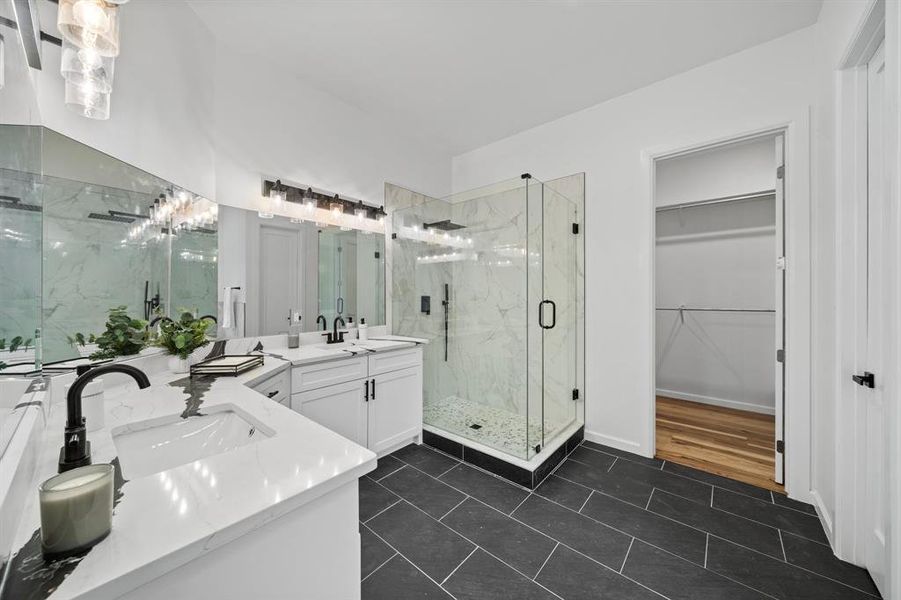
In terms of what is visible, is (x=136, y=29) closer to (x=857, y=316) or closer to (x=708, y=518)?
(x=857, y=316)

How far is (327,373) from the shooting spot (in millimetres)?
2238

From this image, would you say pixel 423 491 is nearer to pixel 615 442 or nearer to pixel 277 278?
pixel 615 442

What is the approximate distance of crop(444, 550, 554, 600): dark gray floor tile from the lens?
4.70 ft

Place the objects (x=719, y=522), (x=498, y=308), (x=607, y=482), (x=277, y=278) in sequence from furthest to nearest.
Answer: (x=498, y=308) → (x=277, y=278) → (x=607, y=482) → (x=719, y=522)

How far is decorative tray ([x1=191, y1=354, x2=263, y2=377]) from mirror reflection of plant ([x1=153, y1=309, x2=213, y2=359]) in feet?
0.34

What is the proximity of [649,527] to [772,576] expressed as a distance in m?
0.48

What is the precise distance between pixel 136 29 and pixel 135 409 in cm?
184

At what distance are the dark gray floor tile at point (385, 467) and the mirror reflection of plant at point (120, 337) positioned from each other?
60.2 inches

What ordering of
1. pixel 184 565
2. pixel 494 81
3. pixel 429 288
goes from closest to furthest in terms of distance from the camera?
pixel 184 565, pixel 494 81, pixel 429 288

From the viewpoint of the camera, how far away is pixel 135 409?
123cm

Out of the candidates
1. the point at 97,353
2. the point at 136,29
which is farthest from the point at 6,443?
the point at 136,29

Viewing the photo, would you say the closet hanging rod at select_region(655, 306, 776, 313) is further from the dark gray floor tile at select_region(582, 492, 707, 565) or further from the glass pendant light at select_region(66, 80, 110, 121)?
the glass pendant light at select_region(66, 80, 110, 121)

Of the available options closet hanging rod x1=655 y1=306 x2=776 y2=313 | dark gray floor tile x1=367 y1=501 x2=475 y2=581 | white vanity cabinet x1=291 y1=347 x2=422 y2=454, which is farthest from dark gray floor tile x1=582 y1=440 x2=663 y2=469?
closet hanging rod x1=655 y1=306 x2=776 y2=313

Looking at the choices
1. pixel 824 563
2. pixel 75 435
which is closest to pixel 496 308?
pixel 824 563
